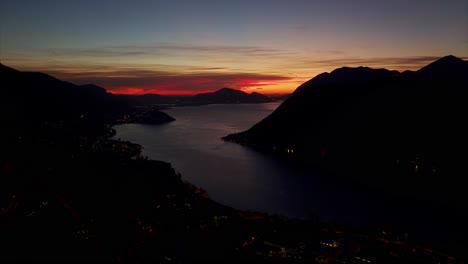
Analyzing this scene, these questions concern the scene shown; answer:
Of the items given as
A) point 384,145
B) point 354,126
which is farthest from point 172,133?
point 384,145

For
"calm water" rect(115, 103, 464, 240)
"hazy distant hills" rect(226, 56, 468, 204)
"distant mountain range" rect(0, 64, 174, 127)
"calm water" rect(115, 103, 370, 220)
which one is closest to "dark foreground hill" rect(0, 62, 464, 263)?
"calm water" rect(115, 103, 464, 240)

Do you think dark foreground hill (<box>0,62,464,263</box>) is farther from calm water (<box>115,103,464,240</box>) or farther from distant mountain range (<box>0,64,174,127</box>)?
distant mountain range (<box>0,64,174,127</box>)

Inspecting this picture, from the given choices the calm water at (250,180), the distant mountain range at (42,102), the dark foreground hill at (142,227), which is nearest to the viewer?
the dark foreground hill at (142,227)

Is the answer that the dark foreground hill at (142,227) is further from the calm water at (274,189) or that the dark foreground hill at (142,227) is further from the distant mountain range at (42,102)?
the distant mountain range at (42,102)

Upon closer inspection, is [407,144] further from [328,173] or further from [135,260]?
[135,260]

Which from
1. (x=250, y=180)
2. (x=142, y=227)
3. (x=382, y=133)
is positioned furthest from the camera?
(x=382, y=133)

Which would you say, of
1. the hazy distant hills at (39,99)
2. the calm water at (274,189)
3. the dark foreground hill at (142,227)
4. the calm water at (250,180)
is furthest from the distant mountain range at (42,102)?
the dark foreground hill at (142,227)

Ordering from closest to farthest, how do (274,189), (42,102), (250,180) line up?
(274,189) < (250,180) < (42,102)

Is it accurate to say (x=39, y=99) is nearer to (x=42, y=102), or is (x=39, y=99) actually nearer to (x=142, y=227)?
(x=42, y=102)

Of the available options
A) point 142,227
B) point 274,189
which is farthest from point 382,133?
point 142,227
